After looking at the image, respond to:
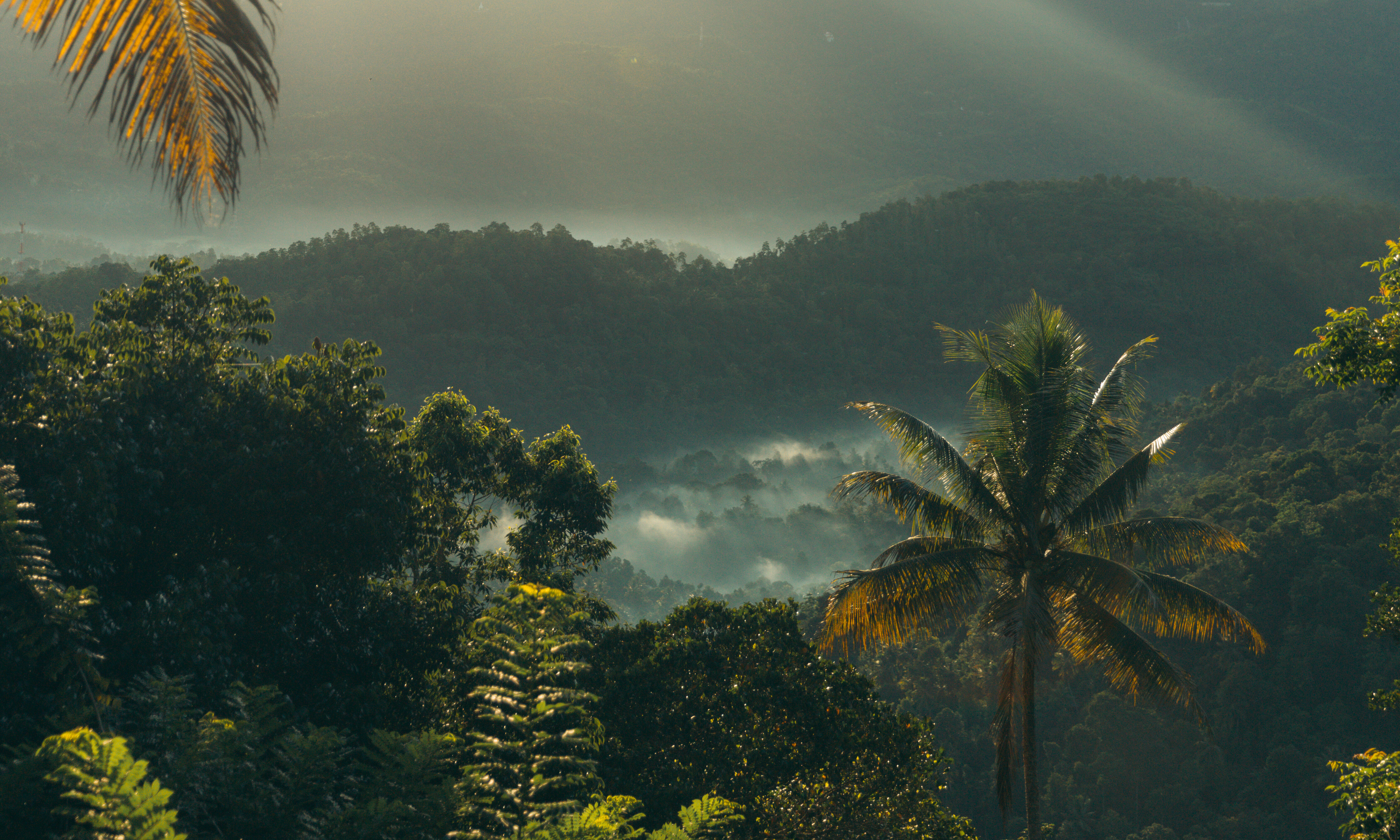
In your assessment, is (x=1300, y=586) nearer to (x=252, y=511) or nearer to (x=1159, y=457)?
(x=1159, y=457)

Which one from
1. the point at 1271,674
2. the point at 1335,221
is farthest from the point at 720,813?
the point at 1335,221

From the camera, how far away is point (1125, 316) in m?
159

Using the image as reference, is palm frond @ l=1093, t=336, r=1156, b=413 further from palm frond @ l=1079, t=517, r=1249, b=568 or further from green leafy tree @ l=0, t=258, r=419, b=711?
green leafy tree @ l=0, t=258, r=419, b=711

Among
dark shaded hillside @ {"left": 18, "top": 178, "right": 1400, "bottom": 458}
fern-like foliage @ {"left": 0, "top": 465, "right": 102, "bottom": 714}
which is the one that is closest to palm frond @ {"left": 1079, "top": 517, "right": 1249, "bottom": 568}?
fern-like foliage @ {"left": 0, "top": 465, "right": 102, "bottom": 714}

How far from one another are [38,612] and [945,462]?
33.0 feet

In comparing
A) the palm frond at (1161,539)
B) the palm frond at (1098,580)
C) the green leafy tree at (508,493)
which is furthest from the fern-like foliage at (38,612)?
the palm frond at (1161,539)

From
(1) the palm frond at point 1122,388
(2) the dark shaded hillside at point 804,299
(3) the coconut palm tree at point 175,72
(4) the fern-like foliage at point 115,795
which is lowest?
(4) the fern-like foliage at point 115,795

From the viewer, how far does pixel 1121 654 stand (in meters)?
12.1

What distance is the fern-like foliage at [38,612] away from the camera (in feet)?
24.8

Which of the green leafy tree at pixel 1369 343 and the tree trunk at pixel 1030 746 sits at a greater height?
the green leafy tree at pixel 1369 343

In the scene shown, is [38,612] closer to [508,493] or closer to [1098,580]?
[508,493]

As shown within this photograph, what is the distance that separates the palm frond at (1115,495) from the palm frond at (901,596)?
1195mm

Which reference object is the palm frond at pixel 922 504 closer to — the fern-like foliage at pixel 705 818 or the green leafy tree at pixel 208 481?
the fern-like foliage at pixel 705 818

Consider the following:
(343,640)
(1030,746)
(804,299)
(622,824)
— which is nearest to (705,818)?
(622,824)
